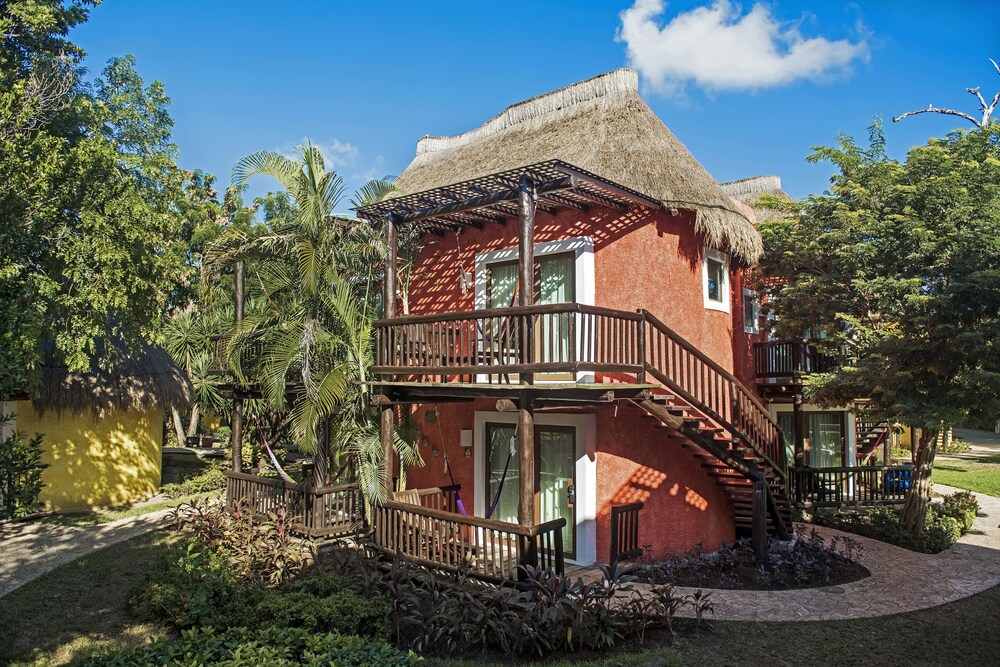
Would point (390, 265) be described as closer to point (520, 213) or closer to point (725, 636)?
point (520, 213)

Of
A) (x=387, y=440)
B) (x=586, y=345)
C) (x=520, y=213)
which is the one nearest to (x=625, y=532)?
(x=586, y=345)

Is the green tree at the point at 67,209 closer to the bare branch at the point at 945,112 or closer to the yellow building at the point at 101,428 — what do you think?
the yellow building at the point at 101,428

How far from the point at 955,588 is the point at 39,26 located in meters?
17.4

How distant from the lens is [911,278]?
1040 cm

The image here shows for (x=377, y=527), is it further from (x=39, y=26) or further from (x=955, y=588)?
(x=39, y=26)

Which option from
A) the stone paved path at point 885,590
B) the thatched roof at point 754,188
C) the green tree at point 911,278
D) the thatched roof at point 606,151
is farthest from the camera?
the thatched roof at point 754,188

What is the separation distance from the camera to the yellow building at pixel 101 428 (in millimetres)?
13781

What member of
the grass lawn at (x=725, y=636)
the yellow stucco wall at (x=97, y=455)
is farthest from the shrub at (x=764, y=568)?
the yellow stucco wall at (x=97, y=455)

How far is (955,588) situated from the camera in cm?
924

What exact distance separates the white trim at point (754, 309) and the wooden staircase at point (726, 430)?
9.13 ft

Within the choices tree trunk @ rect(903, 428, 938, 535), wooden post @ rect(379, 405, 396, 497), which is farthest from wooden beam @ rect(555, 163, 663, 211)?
tree trunk @ rect(903, 428, 938, 535)

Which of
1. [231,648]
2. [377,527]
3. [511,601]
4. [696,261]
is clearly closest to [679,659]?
[511,601]

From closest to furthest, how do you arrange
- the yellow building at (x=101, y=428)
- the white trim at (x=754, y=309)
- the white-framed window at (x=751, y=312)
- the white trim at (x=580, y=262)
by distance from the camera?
the white trim at (x=580, y=262) < the white trim at (x=754, y=309) < the white-framed window at (x=751, y=312) < the yellow building at (x=101, y=428)

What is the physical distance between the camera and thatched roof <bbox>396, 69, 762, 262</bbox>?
10.8m
